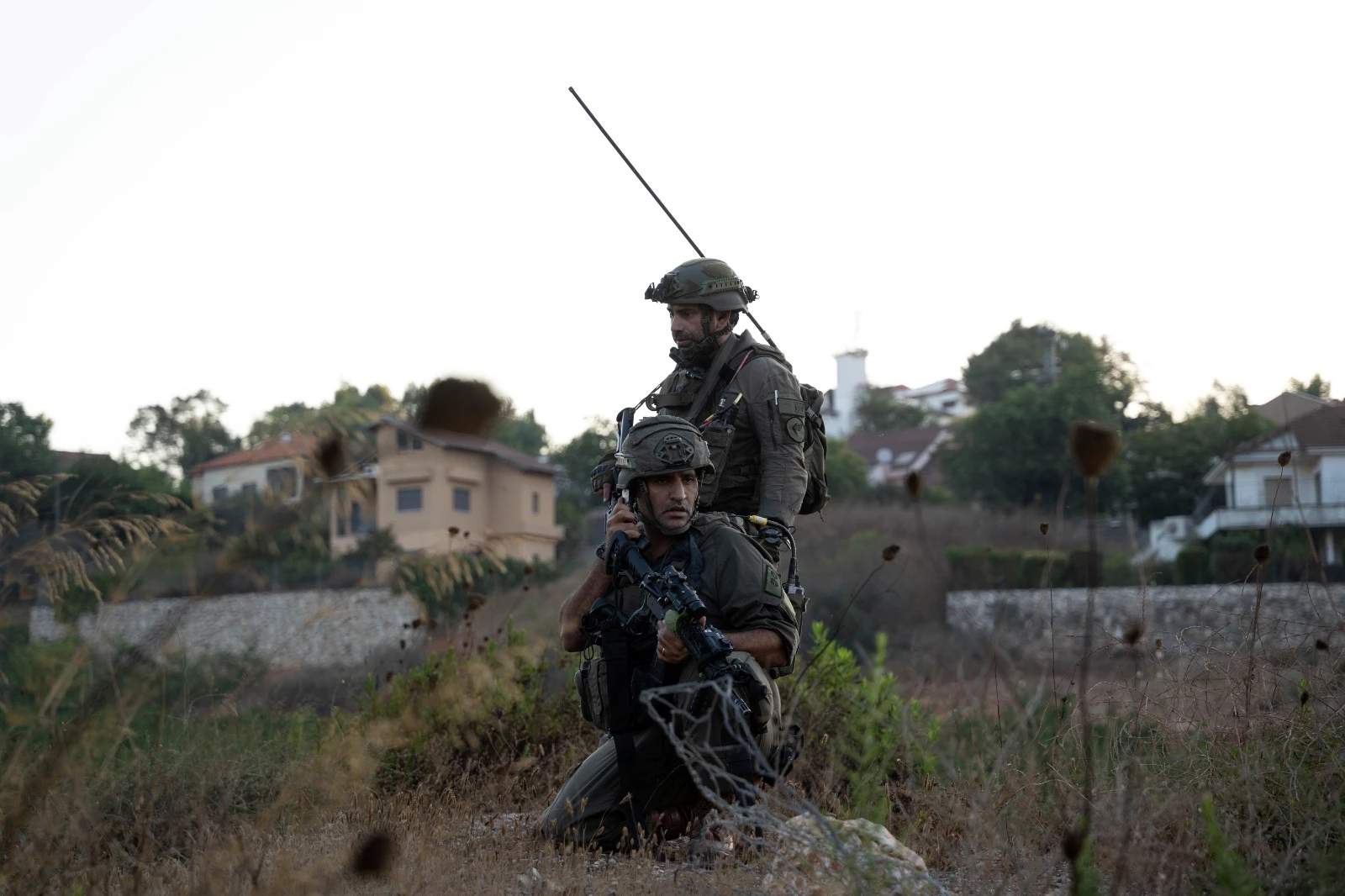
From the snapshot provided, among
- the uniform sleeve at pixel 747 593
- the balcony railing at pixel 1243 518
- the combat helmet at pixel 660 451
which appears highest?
the balcony railing at pixel 1243 518

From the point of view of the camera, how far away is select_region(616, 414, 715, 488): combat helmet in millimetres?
5215

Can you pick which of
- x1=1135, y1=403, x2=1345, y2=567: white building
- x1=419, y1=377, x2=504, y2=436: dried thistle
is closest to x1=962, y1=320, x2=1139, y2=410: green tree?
x1=1135, y1=403, x2=1345, y2=567: white building

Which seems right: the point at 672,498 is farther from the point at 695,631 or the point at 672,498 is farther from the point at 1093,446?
the point at 1093,446

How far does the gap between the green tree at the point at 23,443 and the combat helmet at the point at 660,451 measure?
11.0ft

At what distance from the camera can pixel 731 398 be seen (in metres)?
5.88

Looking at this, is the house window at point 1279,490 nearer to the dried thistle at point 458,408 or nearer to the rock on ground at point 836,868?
the rock on ground at point 836,868

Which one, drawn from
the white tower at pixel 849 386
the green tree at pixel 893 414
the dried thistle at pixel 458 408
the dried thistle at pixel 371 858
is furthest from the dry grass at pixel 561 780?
the white tower at pixel 849 386

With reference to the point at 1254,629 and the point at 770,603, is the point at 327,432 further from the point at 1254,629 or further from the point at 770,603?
the point at 1254,629

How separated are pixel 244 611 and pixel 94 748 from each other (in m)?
27.1

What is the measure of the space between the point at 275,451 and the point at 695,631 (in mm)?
1652

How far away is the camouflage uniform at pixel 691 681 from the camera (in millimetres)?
5172

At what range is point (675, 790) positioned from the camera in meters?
5.33

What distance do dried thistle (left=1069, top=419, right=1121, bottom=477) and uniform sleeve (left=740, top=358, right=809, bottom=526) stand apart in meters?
3.15

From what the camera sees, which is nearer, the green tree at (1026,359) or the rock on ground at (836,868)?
the rock on ground at (836,868)
